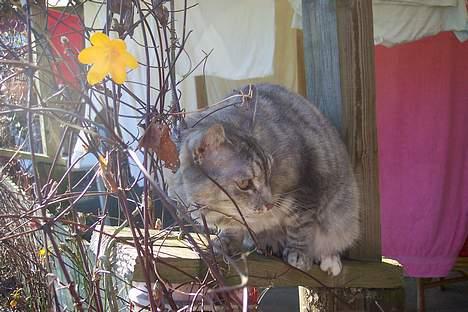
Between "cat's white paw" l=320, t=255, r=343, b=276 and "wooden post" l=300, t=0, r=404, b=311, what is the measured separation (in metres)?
0.06

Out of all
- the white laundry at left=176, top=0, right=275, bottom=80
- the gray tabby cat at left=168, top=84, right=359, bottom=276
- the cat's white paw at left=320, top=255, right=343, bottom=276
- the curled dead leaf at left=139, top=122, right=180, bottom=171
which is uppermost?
the white laundry at left=176, top=0, right=275, bottom=80

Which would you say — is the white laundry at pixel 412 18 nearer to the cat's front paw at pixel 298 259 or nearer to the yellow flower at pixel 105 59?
the cat's front paw at pixel 298 259

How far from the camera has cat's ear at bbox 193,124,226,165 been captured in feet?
5.84

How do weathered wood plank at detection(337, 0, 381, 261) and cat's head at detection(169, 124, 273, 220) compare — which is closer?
weathered wood plank at detection(337, 0, 381, 261)

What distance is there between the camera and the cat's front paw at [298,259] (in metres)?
1.85

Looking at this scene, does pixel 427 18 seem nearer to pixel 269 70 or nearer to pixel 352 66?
pixel 269 70

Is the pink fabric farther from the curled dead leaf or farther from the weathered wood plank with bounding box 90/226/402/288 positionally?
the curled dead leaf

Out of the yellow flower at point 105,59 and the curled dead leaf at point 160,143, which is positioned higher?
the yellow flower at point 105,59

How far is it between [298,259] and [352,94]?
1.60 feet

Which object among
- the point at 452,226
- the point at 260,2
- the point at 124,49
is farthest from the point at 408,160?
the point at 124,49

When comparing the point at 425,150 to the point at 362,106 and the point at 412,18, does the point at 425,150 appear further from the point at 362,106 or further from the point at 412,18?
the point at 362,106

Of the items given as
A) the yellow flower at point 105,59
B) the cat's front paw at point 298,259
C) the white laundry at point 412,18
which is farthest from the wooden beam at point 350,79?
the white laundry at point 412,18

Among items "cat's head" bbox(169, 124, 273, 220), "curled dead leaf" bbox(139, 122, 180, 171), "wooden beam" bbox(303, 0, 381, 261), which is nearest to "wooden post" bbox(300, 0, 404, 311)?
"wooden beam" bbox(303, 0, 381, 261)

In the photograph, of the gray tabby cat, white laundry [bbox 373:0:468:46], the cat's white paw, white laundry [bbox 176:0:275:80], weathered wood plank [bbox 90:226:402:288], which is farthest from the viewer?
white laundry [bbox 176:0:275:80]
